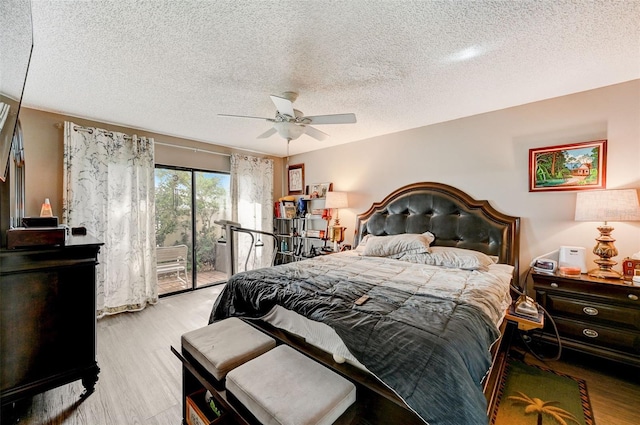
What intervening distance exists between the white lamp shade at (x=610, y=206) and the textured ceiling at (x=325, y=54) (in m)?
1.02

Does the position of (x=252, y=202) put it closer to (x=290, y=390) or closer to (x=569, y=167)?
(x=290, y=390)

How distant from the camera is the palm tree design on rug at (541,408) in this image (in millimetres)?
1710

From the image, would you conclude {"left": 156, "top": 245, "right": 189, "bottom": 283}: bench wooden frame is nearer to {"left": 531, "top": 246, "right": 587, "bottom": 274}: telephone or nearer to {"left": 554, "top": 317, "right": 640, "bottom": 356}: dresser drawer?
{"left": 531, "top": 246, "right": 587, "bottom": 274}: telephone

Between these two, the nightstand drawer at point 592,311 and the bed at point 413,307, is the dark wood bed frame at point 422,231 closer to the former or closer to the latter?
the bed at point 413,307

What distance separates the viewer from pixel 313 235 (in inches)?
182

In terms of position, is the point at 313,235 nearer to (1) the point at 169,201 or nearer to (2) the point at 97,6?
(1) the point at 169,201

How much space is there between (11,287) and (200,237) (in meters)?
2.83

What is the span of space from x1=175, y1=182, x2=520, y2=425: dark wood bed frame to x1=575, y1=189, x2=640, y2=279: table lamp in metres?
0.59

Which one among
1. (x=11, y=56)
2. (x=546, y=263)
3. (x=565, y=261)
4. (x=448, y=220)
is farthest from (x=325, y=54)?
(x=565, y=261)

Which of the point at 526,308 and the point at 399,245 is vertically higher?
the point at 399,245

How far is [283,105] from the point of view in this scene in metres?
2.16

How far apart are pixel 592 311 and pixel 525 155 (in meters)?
1.58

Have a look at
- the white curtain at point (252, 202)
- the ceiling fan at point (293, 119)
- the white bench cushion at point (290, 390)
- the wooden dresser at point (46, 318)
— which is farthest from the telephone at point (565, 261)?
the white curtain at point (252, 202)

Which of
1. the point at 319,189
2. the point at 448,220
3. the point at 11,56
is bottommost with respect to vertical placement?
the point at 448,220
